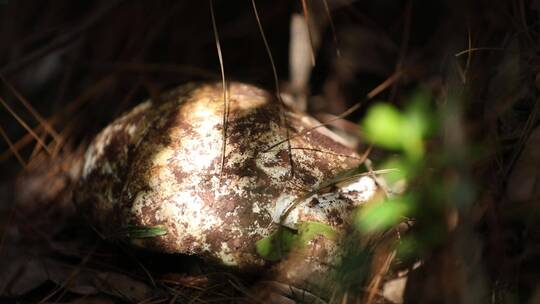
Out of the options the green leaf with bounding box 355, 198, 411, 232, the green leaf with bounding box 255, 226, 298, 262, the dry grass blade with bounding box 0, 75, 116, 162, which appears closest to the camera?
the green leaf with bounding box 355, 198, 411, 232

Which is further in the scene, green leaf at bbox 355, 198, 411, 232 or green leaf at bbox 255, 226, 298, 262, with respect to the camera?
green leaf at bbox 255, 226, 298, 262

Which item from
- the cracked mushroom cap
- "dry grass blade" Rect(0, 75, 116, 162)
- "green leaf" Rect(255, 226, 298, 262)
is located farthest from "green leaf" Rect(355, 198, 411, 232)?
"dry grass blade" Rect(0, 75, 116, 162)

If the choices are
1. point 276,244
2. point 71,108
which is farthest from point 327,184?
point 71,108

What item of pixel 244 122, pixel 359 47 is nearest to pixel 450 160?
pixel 244 122

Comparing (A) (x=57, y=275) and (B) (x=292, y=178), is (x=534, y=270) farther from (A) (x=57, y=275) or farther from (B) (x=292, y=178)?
(A) (x=57, y=275)

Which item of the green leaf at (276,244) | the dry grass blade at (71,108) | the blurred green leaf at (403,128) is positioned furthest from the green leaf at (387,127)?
the dry grass blade at (71,108)

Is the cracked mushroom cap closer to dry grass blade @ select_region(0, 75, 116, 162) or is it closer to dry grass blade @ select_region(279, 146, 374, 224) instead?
dry grass blade @ select_region(279, 146, 374, 224)

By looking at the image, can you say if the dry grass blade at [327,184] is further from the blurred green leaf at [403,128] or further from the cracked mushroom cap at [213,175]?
the blurred green leaf at [403,128]
